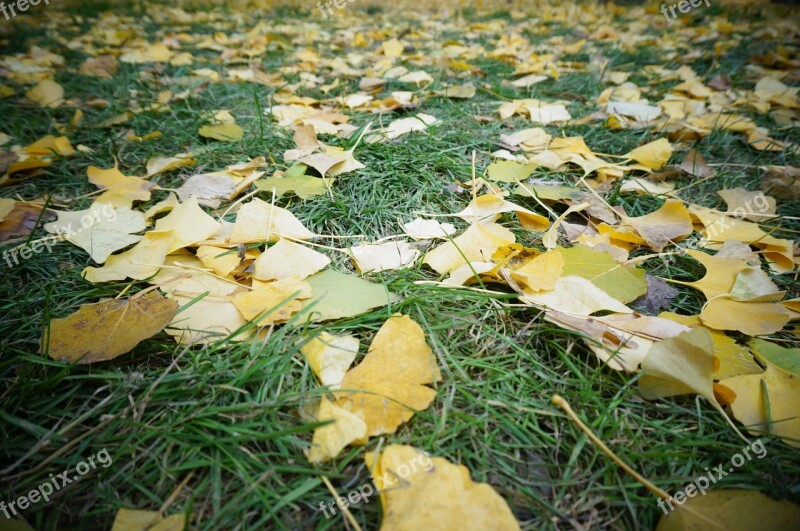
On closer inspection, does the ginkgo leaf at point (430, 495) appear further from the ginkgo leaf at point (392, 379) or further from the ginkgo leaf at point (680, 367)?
the ginkgo leaf at point (680, 367)

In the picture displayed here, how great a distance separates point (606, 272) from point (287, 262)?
2.52 ft

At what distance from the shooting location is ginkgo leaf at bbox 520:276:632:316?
2.76 ft

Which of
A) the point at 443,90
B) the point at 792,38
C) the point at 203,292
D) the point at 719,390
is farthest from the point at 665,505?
the point at 792,38

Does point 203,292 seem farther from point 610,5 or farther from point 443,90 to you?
point 610,5

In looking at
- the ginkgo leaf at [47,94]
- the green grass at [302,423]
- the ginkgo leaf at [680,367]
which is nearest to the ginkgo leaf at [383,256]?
the green grass at [302,423]

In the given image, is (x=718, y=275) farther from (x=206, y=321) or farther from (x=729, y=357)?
(x=206, y=321)

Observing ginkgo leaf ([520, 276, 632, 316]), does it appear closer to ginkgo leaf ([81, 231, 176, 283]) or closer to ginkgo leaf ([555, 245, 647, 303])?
ginkgo leaf ([555, 245, 647, 303])

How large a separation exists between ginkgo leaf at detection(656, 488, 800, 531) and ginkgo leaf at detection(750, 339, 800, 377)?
0.30 metres

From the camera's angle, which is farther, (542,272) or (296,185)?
(296,185)

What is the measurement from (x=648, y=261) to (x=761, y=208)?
0.55 m

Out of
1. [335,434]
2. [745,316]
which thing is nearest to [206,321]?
[335,434]

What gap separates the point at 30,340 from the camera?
0.81 metres

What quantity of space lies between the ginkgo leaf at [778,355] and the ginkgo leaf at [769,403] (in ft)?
0.10

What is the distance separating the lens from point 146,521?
0.57 m
